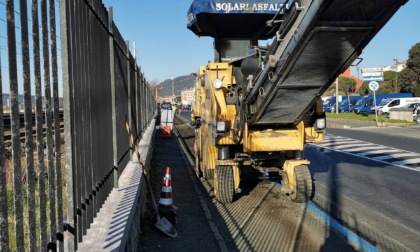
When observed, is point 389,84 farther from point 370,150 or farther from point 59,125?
point 59,125

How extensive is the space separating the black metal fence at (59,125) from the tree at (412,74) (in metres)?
54.1

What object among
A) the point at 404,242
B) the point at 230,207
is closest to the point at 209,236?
the point at 230,207

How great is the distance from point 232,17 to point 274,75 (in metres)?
3.48

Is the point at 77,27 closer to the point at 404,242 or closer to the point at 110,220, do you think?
the point at 110,220

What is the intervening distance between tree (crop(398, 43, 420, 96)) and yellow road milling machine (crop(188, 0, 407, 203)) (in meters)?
49.0

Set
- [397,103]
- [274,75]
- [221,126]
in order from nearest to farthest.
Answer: [274,75] < [221,126] < [397,103]

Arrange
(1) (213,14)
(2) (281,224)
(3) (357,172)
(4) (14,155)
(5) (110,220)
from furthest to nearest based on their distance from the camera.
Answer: (3) (357,172), (1) (213,14), (2) (281,224), (5) (110,220), (4) (14,155)

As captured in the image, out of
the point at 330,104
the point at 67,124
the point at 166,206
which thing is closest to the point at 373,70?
the point at 330,104

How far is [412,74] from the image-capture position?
54.4 m

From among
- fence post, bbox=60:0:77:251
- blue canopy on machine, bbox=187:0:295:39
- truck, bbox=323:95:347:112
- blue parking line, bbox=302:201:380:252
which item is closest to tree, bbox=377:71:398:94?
truck, bbox=323:95:347:112

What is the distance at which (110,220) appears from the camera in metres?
3.94

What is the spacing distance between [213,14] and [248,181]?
3.95 metres

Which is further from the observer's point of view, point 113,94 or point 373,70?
point 373,70

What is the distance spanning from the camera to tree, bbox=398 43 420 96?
5157cm
